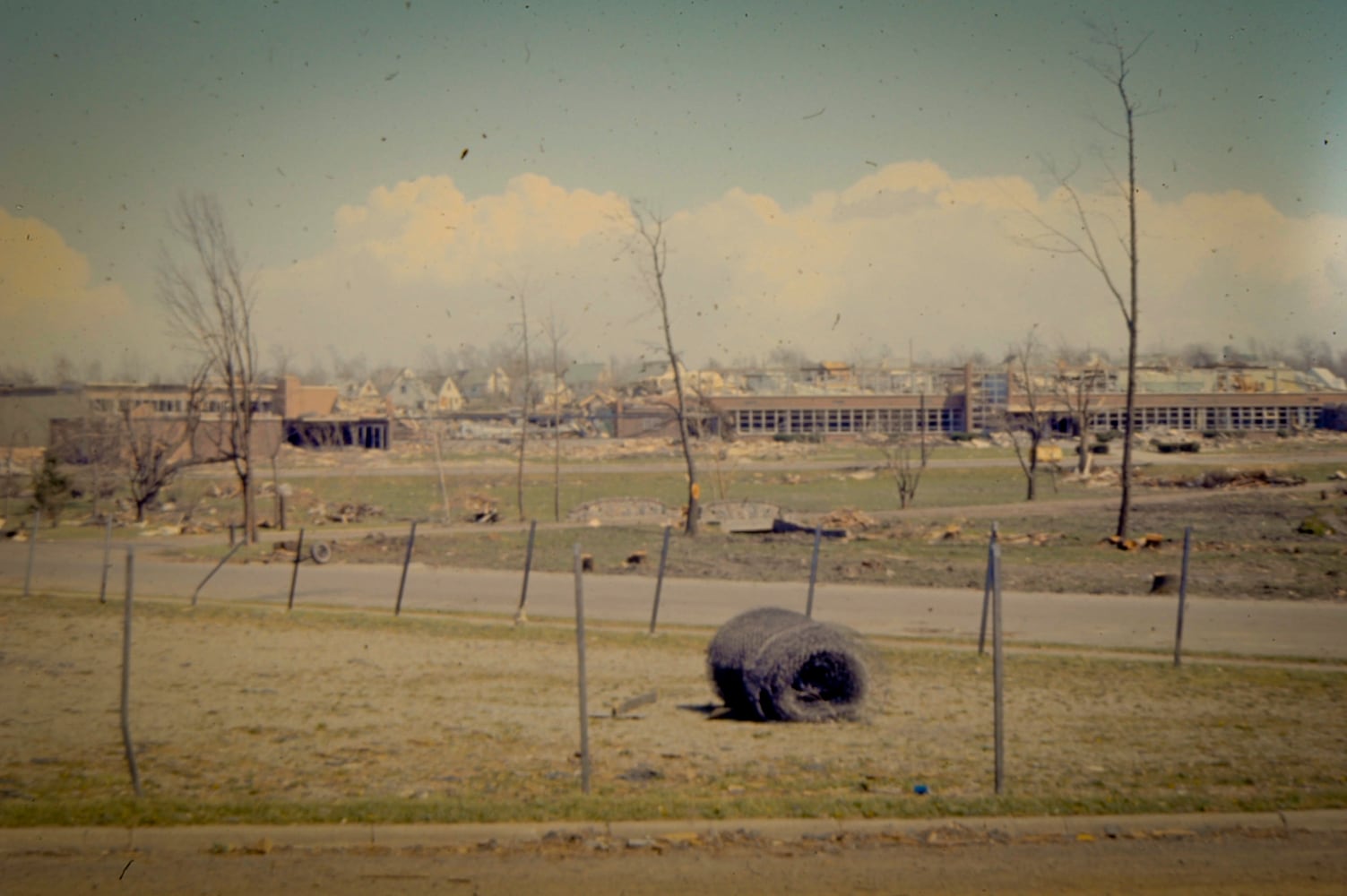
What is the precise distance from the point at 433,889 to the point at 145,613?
14.6 metres

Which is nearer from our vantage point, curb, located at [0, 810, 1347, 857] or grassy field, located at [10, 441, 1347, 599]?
curb, located at [0, 810, 1347, 857]

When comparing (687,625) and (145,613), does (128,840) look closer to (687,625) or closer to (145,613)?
(687,625)

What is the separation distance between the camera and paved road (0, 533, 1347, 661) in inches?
642

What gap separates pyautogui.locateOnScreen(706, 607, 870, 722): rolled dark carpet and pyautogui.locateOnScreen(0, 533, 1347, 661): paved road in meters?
6.02

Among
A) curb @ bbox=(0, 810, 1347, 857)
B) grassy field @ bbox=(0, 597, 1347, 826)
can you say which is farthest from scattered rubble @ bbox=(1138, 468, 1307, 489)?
curb @ bbox=(0, 810, 1347, 857)

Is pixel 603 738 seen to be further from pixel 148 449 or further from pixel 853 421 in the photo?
pixel 853 421

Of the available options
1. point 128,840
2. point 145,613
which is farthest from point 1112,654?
point 145,613

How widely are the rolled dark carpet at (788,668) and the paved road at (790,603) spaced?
6.02 metres

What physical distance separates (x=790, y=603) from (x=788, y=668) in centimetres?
885

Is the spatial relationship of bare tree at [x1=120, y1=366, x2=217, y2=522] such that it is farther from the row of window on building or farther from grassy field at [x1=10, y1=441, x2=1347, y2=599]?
the row of window on building

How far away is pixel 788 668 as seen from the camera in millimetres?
10578

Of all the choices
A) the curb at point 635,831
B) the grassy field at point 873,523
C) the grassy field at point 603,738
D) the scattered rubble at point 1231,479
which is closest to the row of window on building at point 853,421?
the grassy field at point 873,523

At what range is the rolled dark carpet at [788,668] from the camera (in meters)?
10.5

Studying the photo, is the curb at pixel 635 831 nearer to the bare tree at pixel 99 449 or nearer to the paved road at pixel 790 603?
the paved road at pixel 790 603
